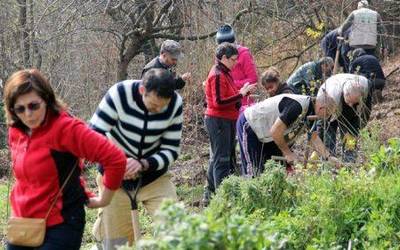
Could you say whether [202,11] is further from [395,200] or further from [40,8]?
[395,200]

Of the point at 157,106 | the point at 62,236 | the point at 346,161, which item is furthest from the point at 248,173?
the point at 62,236

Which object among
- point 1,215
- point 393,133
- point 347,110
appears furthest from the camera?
point 1,215

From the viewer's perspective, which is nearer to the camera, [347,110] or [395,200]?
[395,200]

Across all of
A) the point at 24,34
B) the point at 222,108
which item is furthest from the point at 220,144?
the point at 24,34

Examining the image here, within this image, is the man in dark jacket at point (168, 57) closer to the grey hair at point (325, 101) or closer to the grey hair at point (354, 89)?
the grey hair at point (354, 89)

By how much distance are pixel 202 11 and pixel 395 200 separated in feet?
19.9

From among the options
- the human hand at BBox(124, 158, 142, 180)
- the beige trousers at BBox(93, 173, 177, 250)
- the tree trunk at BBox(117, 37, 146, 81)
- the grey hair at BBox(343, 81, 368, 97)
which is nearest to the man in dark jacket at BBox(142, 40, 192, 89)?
the grey hair at BBox(343, 81, 368, 97)

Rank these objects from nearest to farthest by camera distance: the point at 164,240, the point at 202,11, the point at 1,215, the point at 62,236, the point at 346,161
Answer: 1. the point at 164,240
2. the point at 62,236
3. the point at 346,161
4. the point at 1,215
5. the point at 202,11

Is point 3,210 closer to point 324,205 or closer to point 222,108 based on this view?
point 222,108

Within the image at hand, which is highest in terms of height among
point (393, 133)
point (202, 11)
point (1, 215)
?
point (202, 11)

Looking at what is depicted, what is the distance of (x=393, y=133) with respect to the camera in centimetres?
795

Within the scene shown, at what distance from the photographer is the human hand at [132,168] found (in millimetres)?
4618

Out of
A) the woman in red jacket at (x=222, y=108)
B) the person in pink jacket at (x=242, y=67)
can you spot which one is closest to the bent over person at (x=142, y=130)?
the woman in red jacket at (x=222, y=108)

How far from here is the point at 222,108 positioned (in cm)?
752
